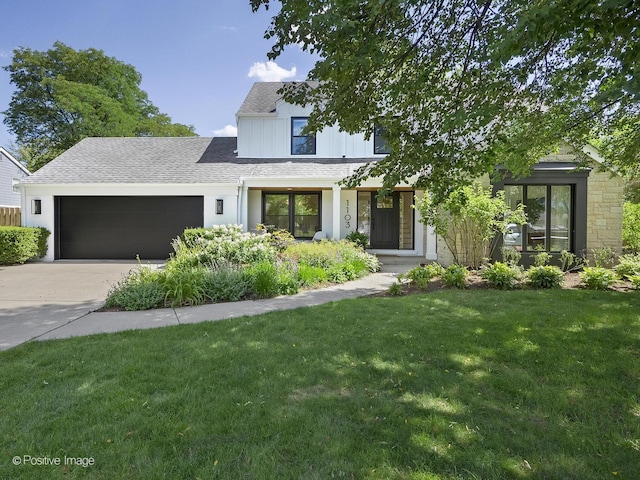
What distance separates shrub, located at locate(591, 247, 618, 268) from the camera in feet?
30.2

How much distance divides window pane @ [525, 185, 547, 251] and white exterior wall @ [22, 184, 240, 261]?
9318 mm

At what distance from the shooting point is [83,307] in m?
6.18

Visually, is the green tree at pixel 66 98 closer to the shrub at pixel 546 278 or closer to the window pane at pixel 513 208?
the window pane at pixel 513 208

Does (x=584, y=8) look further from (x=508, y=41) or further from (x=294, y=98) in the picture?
(x=294, y=98)

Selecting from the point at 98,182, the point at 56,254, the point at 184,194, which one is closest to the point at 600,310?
the point at 184,194

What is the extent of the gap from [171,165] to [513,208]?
12261mm

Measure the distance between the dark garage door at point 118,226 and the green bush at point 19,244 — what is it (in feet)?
3.00

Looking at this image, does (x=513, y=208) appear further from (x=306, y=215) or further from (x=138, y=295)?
(x=138, y=295)

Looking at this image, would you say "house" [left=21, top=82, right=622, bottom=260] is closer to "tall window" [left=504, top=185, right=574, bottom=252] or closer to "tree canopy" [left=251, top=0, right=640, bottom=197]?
"tall window" [left=504, top=185, right=574, bottom=252]

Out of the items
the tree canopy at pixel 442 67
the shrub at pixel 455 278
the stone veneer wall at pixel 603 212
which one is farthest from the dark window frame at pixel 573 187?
the tree canopy at pixel 442 67

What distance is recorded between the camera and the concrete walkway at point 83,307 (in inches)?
192

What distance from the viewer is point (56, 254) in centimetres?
1284

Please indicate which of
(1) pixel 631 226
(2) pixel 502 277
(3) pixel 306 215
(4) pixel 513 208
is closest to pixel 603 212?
(4) pixel 513 208

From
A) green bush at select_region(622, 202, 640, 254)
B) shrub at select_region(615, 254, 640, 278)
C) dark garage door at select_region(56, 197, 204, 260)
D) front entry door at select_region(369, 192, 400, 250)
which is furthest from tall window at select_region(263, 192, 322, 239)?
green bush at select_region(622, 202, 640, 254)
